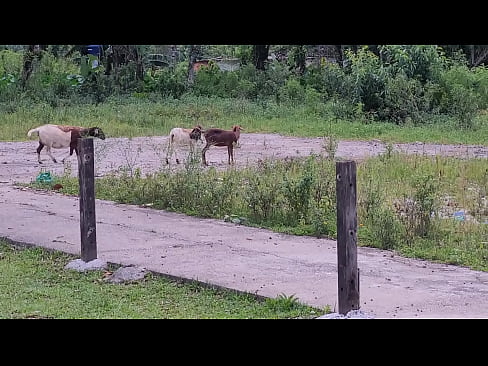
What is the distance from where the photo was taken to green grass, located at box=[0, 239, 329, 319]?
6.35 meters

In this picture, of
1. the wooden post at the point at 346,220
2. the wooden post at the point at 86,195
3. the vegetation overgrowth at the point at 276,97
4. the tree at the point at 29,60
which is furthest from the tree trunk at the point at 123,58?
the wooden post at the point at 346,220

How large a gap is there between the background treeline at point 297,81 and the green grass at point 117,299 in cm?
1697

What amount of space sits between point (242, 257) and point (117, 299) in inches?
76.1

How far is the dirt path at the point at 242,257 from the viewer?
689cm

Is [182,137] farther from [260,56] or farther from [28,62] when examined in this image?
[260,56]

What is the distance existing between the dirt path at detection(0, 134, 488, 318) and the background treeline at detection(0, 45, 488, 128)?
14034 mm

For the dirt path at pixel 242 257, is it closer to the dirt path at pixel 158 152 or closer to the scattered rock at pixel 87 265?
the scattered rock at pixel 87 265

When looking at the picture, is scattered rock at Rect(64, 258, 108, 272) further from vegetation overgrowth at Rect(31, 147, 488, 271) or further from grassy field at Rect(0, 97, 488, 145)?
grassy field at Rect(0, 97, 488, 145)

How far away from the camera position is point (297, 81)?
101 ft

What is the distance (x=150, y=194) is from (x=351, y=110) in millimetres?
14066

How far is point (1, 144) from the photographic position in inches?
759

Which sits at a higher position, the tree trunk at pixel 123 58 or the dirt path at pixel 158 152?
the tree trunk at pixel 123 58

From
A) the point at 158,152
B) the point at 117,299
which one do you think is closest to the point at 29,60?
the point at 158,152
